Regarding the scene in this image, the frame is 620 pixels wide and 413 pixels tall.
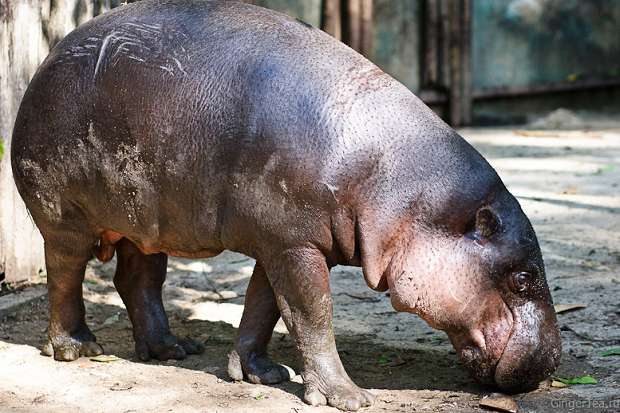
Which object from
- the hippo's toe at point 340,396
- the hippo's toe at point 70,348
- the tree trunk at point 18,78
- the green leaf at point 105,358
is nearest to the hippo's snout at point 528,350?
the hippo's toe at point 340,396

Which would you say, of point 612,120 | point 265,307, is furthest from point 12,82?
point 612,120

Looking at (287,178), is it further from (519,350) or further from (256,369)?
(519,350)

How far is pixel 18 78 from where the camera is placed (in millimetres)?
5953

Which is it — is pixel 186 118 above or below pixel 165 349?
above

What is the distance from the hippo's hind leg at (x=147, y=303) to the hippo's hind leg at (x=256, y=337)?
1.72ft

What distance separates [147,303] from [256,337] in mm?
808

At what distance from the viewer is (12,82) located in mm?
5934

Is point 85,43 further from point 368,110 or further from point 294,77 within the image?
point 368,110

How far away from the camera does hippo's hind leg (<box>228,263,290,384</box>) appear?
4547mm

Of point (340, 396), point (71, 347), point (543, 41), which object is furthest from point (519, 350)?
point (543, 41)

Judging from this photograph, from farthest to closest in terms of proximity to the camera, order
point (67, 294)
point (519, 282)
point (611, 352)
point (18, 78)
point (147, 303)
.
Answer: point (18, 78) < point (147, 303) < point (67, 294) < point (611, 352) < point (519, 282)

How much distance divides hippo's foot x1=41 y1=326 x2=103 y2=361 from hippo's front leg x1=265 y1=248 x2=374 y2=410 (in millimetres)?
1203

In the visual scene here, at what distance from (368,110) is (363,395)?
1142 mm

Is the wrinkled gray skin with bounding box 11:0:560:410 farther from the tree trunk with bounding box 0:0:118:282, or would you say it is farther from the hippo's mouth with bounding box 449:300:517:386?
the tree trunk with bounding box 0:0:118:282
